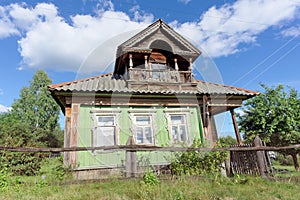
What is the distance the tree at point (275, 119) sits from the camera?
11156mm

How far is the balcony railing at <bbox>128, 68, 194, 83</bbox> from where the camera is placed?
10.1 meters

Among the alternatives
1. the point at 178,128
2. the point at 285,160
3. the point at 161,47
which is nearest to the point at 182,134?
the point at 178,128

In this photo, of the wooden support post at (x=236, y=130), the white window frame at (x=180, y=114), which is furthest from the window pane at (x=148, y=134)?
the wooden support post at (x=236, y=130)

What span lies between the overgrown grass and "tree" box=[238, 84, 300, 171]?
7.23m

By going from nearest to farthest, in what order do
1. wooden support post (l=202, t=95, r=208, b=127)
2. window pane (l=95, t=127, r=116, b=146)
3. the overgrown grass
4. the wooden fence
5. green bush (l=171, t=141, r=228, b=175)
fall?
the overgrown grass < the wooden fence < green bush (l=171, t=141, r=228, b=175) < window pane (l=95, t=127, r=116, b=146) < wooden support post (l=202, t=95, r=208, b=127)

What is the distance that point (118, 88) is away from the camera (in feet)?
30.1

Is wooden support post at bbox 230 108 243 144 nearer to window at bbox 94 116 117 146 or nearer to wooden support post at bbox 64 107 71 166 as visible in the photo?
window at bbox 94 116 117 146

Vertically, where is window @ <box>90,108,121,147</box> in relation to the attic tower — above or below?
below

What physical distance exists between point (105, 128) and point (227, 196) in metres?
5.92

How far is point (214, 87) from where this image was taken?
10.9m

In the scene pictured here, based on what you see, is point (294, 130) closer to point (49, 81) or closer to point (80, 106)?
point (80, 106)

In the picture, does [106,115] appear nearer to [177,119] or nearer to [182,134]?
[177,119]

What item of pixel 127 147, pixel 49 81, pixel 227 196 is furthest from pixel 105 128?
pixel 49 81

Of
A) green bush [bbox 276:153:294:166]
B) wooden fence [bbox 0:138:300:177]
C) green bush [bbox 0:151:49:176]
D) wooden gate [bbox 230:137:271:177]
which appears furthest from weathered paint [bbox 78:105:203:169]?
green bush [bbox 276:153:294:166]
